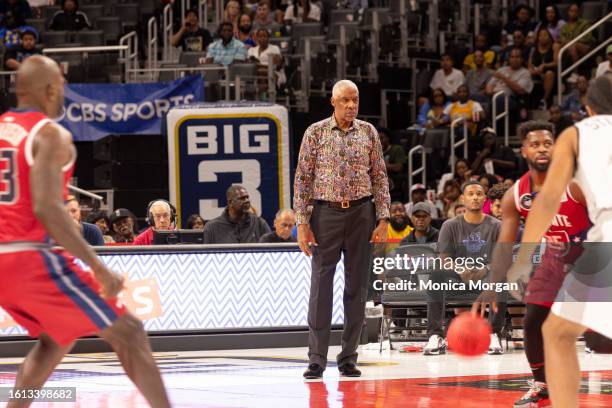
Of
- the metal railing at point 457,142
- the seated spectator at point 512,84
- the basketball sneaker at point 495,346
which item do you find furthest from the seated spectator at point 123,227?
the seated spectator at point 512,84

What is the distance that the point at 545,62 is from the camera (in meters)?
20.6

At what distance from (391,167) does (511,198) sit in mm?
12926

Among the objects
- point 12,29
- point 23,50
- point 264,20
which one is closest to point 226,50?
point 264,20

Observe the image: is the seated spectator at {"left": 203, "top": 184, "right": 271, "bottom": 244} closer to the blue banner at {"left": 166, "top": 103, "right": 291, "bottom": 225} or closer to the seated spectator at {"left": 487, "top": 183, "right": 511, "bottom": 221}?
the seated spectator at {"left": 487, "top": 183, "right": 511, "bottom": 221}

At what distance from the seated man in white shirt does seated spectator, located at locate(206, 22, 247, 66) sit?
0.57 feet

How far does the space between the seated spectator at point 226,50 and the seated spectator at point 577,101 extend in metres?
4.88

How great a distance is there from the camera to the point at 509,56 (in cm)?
2088

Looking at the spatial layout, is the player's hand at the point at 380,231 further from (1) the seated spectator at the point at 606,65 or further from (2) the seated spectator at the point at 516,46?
(2) the seated spectator at the point at 516,46

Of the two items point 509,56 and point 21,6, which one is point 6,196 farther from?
point 21,6

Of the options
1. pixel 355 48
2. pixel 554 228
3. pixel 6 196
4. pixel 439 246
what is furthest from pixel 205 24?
pixel 6 196

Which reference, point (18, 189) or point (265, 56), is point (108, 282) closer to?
point (18, 189)

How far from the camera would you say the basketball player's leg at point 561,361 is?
5.62 m

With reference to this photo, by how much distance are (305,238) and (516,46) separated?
12429 millimetres

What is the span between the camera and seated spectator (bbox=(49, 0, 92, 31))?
2234 cm
